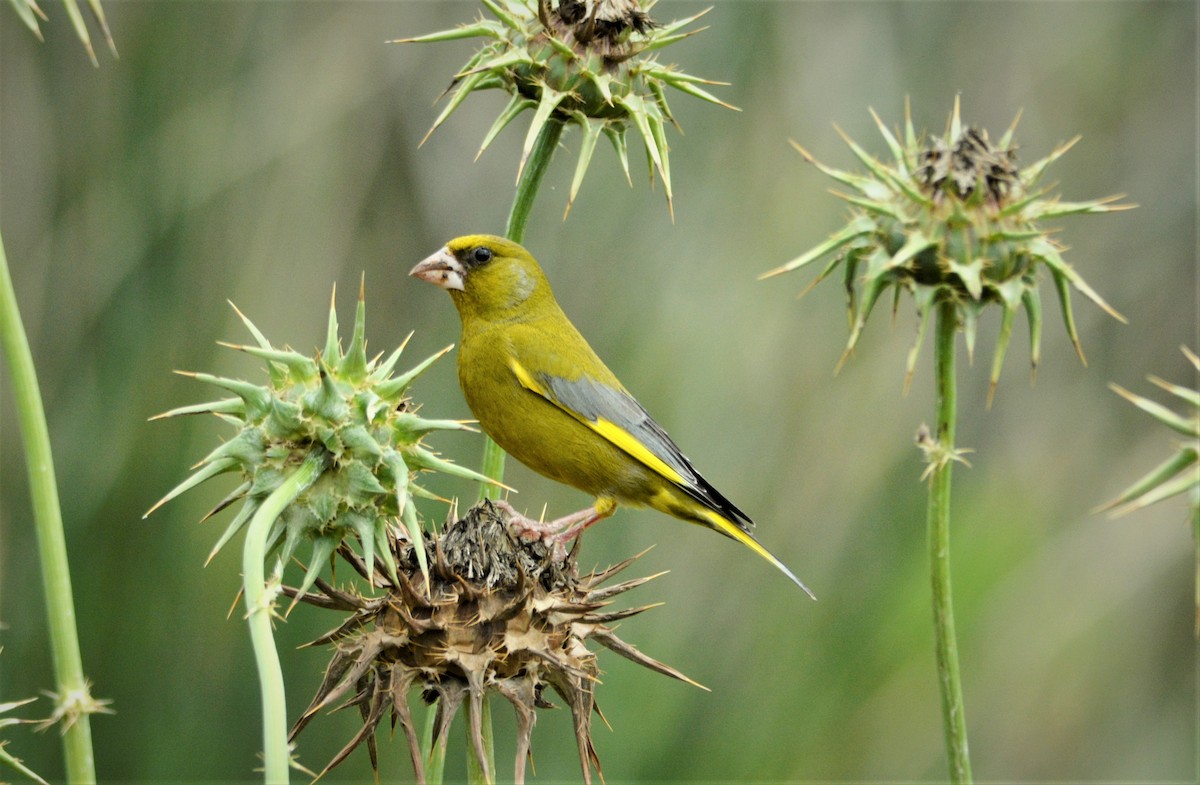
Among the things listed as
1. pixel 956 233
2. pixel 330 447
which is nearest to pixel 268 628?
pixel 330 447

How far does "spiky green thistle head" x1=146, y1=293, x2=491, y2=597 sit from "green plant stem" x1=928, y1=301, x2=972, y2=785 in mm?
1591

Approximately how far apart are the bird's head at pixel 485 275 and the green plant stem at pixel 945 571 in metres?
1.75

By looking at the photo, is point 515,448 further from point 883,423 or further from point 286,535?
point 883,423

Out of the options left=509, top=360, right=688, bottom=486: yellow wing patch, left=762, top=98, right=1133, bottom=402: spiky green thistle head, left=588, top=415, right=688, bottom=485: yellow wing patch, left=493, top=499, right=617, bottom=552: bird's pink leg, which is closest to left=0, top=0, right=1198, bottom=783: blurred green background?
left=509, top=360, right=688, bottom=486: yellow wing patch

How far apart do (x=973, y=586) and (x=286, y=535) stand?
5773 millimetres

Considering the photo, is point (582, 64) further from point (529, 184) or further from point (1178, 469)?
point (1178, 469)

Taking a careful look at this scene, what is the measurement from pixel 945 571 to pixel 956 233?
3.77 ft

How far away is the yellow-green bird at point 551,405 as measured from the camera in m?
4.92

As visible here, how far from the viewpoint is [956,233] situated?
14.1 feet

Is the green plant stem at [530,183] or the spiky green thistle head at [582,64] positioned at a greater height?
the spiky green thistle head at [582,64]

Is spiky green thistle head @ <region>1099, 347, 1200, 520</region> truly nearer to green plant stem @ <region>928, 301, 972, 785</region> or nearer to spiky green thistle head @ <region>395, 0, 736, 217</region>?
green plant stem @ <region>928, 301, 972, 785</region>

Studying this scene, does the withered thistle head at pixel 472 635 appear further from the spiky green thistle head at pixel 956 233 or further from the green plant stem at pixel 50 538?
the spiky green thistle head at pixel 956 233

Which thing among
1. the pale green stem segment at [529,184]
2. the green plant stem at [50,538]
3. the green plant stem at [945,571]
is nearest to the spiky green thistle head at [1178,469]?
the green plant stem at [945,571]

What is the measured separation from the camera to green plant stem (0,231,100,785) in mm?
2609
